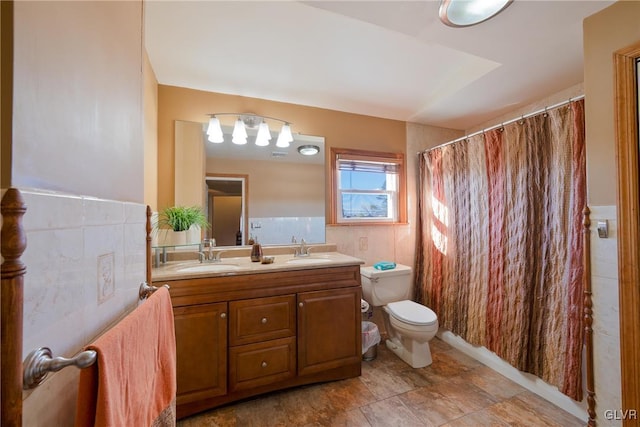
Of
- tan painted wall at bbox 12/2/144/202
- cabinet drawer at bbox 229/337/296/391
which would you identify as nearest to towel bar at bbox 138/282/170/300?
tan painted wall at bbox 12/2/144/202

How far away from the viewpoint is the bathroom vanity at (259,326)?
4.76ft

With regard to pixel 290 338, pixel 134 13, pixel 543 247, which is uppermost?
pixel 134 13

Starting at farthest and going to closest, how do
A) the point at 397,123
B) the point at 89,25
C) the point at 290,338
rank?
the point at 397,123 → the point at 290,338 → the point at 89,25

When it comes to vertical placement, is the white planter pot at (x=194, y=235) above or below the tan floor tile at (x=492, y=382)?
above

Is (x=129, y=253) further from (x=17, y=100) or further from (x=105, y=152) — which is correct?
(x=17, y=100)

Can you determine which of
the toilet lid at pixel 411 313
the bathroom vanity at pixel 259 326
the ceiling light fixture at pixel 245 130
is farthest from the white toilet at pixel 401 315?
the ceiling light fixture at pixel 245 130

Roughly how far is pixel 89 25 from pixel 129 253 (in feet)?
1.96

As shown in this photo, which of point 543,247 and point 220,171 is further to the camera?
point 220,171

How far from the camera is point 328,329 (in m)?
1.76

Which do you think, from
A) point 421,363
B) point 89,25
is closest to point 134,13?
point 89,25

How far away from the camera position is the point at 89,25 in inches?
22.4

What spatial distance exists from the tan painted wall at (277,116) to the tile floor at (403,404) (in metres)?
1.50

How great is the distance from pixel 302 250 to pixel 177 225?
1.02 metres

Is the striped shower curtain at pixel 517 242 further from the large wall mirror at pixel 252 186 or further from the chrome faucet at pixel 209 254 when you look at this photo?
the chrome faucet at pixel 209 254
